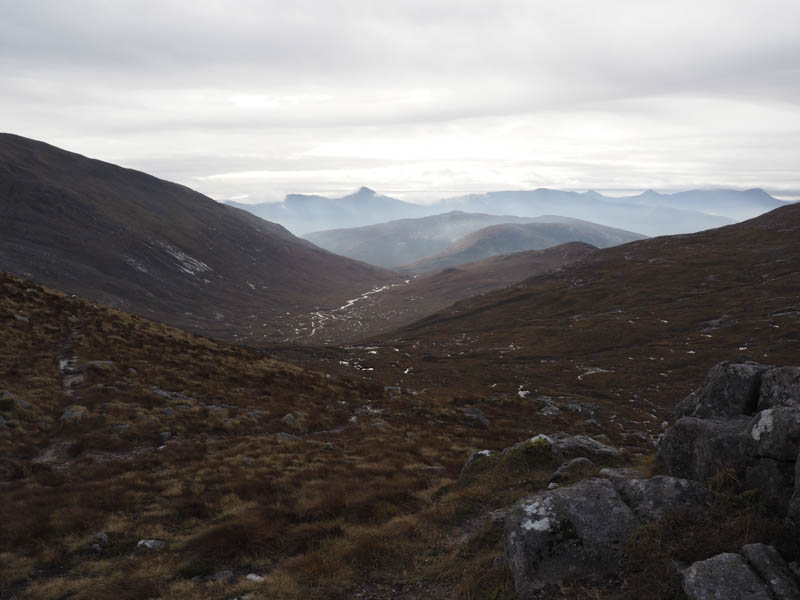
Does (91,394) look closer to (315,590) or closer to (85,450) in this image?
(85,450)

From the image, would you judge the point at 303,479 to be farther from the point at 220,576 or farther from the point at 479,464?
the point at 479,464

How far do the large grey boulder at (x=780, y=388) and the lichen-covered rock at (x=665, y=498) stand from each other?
4257 mm

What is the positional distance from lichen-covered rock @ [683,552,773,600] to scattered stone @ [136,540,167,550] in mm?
13513

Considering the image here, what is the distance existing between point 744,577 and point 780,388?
7.67 metres

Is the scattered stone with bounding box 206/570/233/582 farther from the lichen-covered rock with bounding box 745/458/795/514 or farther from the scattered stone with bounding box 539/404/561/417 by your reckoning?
the scattered stone with bounding box 539/404/561/417

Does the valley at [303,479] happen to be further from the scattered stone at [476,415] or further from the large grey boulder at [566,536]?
the scattered stone at [476,415]

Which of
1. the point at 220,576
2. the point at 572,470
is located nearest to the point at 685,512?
the point at 572,470

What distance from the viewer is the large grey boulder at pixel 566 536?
8.27 metres

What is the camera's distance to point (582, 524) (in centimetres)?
880

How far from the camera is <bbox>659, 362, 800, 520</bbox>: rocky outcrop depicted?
26.8 ft

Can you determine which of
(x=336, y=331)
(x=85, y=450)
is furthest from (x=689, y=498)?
(x=336, y=331)

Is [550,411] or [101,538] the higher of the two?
[101,538]

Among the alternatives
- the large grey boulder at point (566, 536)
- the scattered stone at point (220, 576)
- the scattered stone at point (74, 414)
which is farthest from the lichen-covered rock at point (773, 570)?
the scattered stone at point (74, 414)

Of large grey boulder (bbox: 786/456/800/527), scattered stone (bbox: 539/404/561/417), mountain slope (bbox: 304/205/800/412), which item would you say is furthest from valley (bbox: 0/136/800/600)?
mountain slope (bbox: 304/205/800/412)
